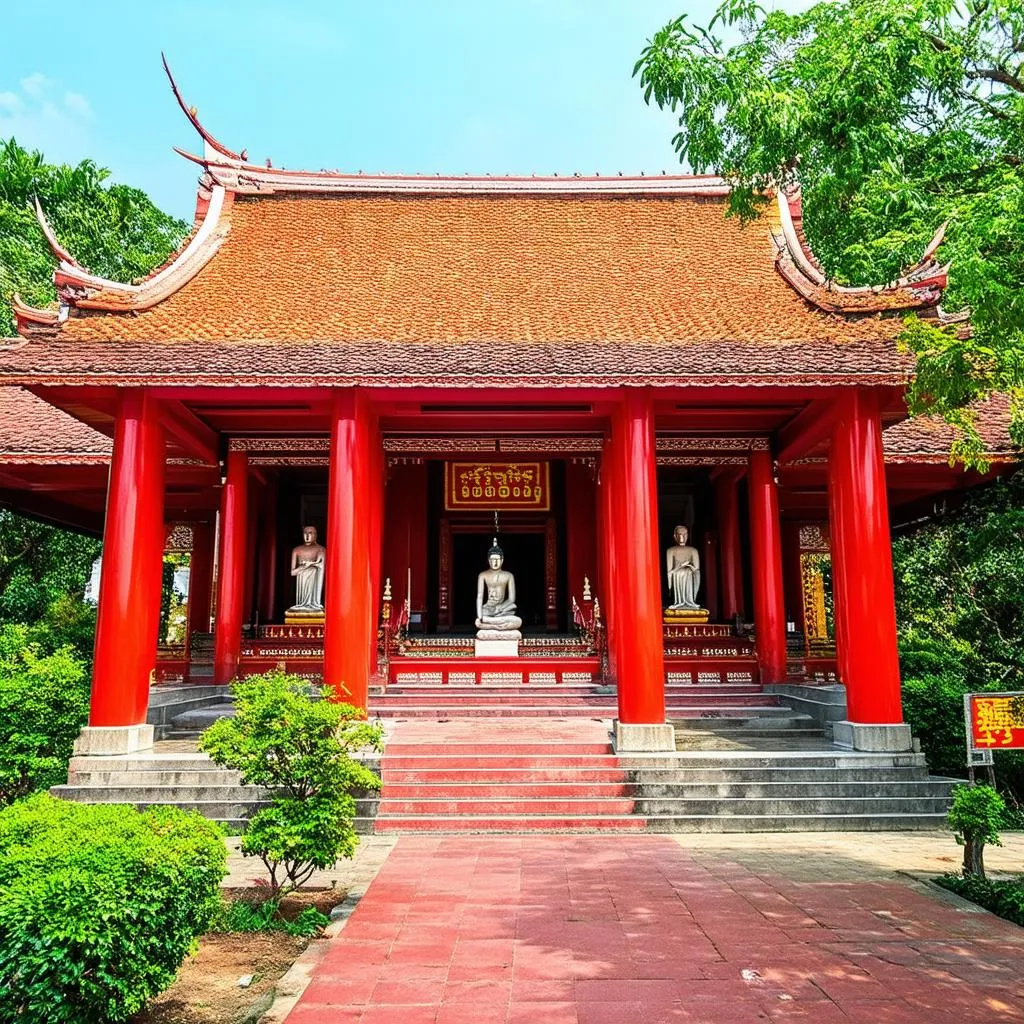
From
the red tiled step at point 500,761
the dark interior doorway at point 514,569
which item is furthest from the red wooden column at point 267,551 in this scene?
the red tiled step at point 500,761

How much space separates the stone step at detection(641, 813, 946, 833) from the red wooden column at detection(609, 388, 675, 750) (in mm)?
913

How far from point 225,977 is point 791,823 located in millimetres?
5326

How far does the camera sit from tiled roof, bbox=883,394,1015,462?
416 inches

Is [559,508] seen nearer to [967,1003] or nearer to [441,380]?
[441,380]

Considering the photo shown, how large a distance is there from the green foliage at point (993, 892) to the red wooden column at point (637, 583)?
3085mm

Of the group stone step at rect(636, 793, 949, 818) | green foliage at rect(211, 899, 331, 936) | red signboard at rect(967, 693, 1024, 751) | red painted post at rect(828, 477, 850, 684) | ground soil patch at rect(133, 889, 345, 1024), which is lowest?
ground soil patch at rect(133, 889, 345, 1024)

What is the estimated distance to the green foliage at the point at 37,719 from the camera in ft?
25.6

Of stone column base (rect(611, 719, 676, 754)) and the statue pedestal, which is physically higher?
the statue pedestal

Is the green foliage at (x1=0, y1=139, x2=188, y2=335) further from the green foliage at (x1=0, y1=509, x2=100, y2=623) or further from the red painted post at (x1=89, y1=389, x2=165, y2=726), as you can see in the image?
the red painted post at (x1=89, y1=389, x2=165, y2=726)

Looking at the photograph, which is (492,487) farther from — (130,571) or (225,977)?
(225,977)

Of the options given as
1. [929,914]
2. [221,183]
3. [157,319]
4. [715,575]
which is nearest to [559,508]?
[715,575]

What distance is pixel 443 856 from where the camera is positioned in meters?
6.45

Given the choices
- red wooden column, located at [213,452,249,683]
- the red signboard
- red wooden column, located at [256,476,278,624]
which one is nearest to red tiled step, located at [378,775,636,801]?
the red signboard

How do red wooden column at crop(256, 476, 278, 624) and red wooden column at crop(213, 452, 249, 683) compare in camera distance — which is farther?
red wooden column at crop(256, 476, 278, 624)
